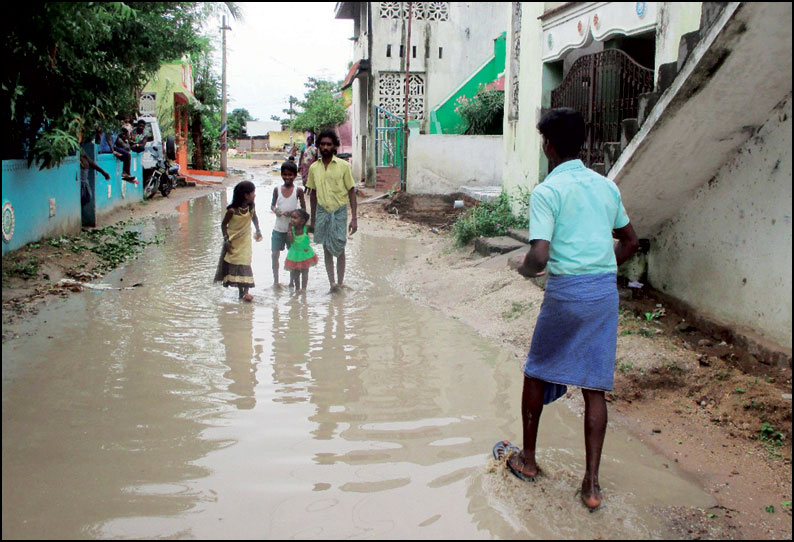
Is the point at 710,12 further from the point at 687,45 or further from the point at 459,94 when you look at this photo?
the point at 459,94

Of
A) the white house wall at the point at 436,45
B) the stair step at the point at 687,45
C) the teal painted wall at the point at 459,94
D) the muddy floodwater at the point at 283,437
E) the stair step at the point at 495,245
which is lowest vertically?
the muddy floodwater at the point at 283,437

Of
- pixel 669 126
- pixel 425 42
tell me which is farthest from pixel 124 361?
pixel 425 42

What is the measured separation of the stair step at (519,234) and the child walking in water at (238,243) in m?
3.57

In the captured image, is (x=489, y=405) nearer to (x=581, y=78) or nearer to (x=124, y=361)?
(x=124, y=361)

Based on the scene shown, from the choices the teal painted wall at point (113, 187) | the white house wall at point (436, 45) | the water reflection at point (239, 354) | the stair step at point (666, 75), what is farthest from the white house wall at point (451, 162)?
the stair step at point (666, 75)

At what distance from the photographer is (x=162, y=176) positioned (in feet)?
62.5

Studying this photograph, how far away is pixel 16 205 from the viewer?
8.71 meters

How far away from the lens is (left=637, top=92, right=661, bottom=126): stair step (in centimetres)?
503

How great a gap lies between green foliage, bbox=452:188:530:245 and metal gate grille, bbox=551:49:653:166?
170 centimetres

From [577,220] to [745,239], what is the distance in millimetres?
2611

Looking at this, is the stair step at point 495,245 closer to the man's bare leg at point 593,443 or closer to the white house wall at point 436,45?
the man's bare leg at point 593,443

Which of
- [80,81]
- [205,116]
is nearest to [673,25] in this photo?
[80,81]

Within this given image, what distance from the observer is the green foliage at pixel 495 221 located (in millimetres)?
10133

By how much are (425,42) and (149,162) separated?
842 centimetres
